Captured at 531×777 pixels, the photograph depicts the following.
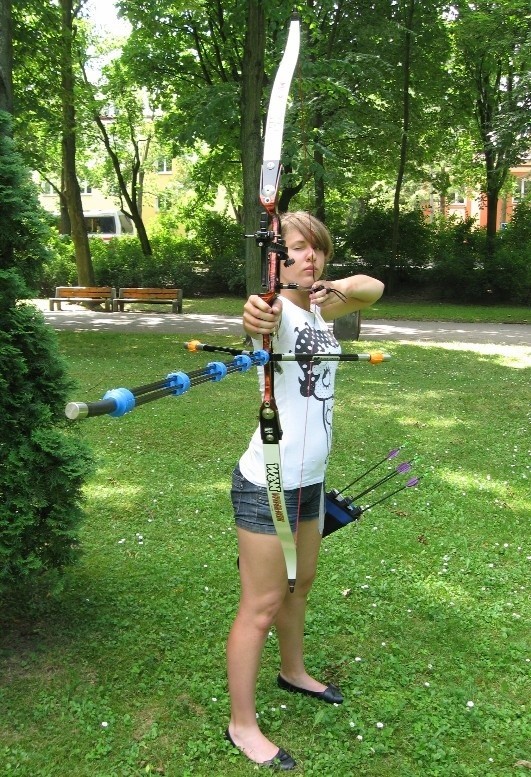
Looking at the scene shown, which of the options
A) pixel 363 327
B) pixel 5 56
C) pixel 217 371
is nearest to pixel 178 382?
pixel 217 371

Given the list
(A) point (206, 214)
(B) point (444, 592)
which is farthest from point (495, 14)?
(B) point (444, 592)

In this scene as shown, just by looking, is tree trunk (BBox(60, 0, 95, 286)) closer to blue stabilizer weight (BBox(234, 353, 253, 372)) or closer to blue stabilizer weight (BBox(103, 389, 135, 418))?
blue stabilizer weight (BBox(234, 353, 253, 372))

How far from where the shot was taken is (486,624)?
3830mm

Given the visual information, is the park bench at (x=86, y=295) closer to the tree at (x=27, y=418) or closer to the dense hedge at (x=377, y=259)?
the dense hedge at (x=377, y=259)

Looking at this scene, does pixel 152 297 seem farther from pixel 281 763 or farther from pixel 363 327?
pixel 281 763

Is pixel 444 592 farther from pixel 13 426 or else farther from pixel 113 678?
pixel 13 426

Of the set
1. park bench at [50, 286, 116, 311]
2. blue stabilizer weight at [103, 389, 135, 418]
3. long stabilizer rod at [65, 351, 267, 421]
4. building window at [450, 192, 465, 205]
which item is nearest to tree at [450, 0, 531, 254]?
park bench at [50, 286, 116, 311]

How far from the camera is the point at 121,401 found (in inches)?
71.5

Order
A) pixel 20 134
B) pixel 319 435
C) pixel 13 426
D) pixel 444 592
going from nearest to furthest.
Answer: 1. pixel 319 435
2. pixel 13 426
3. pixel 444 592
4. pixel 20 134

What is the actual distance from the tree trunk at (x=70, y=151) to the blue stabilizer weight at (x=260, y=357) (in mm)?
14341

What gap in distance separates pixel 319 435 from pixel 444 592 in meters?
2.03

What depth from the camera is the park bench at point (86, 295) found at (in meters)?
22.0

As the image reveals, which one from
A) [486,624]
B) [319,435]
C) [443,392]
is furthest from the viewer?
[443,392]

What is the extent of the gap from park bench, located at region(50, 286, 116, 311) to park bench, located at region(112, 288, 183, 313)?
220 millimetres
